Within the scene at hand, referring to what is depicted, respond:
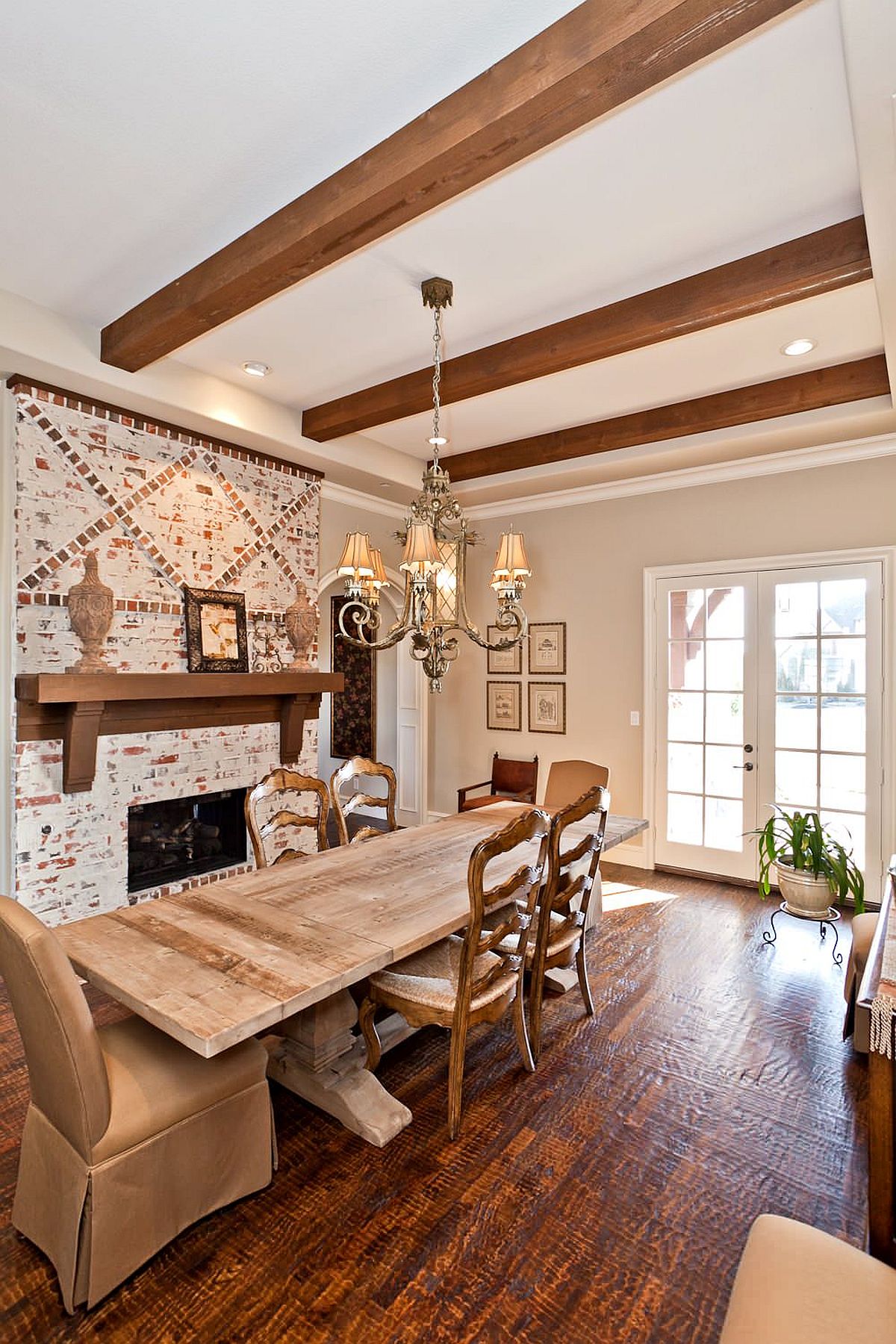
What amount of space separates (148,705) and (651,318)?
3.18 metres

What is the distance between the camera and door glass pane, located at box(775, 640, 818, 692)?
172 inches

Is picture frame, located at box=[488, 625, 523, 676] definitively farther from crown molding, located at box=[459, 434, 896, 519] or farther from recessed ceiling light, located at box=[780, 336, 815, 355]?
recessed ceiling light, located at box=[780, 336, 815, 355]

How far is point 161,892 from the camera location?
12.5 ft

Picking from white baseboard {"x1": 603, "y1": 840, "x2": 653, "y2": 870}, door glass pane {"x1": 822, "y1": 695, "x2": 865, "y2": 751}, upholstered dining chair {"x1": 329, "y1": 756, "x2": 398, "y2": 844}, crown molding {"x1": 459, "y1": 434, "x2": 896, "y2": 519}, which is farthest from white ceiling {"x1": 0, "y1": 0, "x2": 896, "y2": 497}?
white baseboard {"x1": 603, "y1": 840, "x2": 653, "y2": 870}

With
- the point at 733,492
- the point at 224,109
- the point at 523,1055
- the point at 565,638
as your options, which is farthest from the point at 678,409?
the point at 523,1055

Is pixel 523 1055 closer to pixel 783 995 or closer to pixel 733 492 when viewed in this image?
pixel 783 995

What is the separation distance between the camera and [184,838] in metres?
4.11

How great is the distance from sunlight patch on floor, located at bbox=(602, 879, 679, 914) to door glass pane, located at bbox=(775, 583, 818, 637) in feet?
6.30

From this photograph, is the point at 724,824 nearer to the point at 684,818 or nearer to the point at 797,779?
the point at 684,818

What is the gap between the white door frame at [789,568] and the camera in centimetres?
411

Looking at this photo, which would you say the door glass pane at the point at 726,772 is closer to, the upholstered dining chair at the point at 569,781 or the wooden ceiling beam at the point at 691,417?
the upholstered dining chair at the point at 569,781

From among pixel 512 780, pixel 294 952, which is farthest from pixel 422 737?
pixel 294 952

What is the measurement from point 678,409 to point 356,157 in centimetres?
266

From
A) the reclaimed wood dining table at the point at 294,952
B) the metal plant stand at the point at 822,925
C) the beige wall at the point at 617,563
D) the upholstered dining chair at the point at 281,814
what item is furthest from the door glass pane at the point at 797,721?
the upholstered dining chair at the point at 281,814
